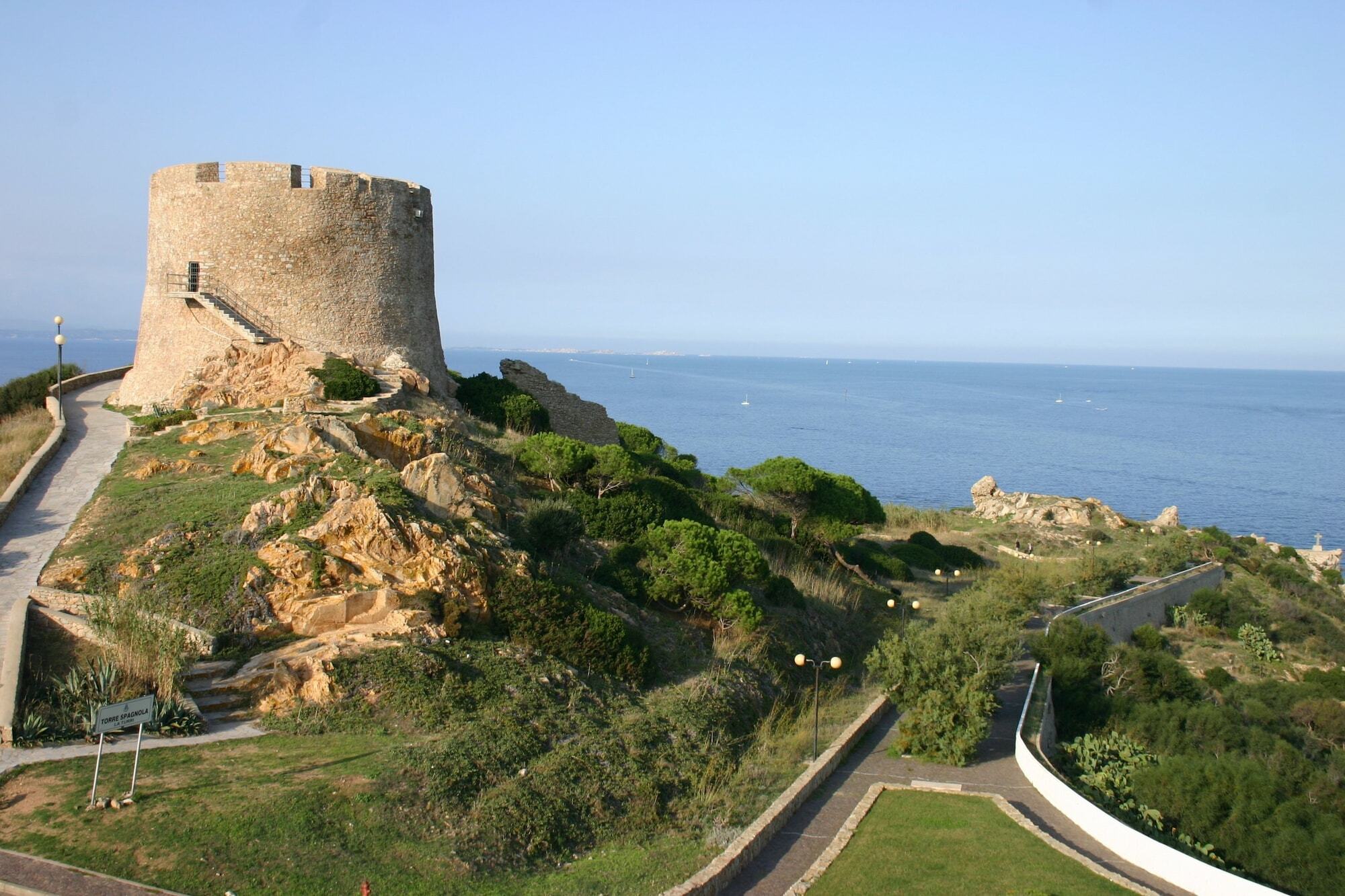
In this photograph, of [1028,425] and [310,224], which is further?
[1028,425]

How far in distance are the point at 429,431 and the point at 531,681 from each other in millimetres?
8493

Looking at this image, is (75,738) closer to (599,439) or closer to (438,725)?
(438,725)

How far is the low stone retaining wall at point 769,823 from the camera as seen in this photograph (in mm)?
11383

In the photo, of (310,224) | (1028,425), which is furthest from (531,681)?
(1028,425)

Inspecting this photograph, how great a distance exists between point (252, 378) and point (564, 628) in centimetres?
1199

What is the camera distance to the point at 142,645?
43.3ft

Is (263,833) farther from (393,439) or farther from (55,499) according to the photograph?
(55,499)

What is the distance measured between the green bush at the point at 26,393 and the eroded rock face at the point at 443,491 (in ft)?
53.0

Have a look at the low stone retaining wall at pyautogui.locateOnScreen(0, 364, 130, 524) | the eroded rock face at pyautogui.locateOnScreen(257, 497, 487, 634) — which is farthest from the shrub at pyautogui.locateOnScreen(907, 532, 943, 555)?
the low stone retaining wall at pyautogui.locateOnScreen(0, 364, 130, 524)

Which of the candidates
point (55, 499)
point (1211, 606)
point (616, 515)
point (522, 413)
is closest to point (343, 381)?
point (55, 499)

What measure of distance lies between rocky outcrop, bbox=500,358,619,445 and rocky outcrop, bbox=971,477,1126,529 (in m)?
24.6

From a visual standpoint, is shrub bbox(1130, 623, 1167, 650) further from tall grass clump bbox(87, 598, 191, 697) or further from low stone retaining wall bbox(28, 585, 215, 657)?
tall grass clump bbox(87, 598, 191, 697)

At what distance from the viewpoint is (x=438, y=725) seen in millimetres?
13617

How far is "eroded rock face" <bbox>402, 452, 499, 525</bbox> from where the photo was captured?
59.8ft
